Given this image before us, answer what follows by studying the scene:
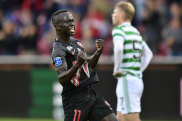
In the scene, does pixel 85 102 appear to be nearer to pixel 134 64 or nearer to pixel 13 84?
pixel 134 64

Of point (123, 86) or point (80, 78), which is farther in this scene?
point (123, 86)

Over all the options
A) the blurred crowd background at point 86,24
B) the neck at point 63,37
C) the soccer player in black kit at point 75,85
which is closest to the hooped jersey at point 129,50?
the soccer player in black kit at point 75,85

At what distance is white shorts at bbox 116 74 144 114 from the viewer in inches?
330

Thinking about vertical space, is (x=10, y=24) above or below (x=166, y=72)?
above

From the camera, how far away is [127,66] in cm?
846

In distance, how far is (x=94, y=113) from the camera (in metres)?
6.91

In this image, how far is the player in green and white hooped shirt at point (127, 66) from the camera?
8.38m

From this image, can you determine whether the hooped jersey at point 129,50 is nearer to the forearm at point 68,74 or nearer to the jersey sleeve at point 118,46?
the jersey sleeve at point 118,46

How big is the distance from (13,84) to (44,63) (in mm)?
1013

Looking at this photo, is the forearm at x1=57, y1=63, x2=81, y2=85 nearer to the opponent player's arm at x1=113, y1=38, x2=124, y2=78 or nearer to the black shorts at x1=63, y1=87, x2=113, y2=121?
the black shorts at x1=63, y1=87, x2=113, y2=121

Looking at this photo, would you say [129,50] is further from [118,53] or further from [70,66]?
[70,66]

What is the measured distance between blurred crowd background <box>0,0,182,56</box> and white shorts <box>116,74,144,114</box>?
520cm

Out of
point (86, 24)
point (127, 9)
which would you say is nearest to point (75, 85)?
point (127, 9)

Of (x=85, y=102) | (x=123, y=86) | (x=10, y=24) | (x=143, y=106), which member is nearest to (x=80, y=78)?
(x=85, y=102)
